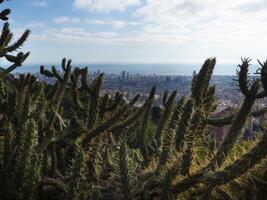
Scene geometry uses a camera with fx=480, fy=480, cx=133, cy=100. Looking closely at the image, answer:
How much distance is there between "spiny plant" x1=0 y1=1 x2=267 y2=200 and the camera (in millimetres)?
2604

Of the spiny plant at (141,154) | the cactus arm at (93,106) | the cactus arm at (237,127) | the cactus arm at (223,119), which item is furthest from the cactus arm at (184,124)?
the cactus arm at (93,106)

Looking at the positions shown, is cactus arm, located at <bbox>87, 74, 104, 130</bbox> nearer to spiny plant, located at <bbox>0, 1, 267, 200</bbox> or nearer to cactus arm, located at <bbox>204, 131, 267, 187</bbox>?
spiny plant, located at <bbox>0, 1, 267, 200</bbox>

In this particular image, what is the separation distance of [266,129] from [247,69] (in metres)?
0.41

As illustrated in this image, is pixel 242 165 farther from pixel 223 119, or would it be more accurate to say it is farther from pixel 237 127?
pixel 223 119

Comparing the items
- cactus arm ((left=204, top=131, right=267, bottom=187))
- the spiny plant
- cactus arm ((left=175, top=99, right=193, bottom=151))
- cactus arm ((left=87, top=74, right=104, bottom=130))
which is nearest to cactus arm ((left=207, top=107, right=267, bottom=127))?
the spiny plant

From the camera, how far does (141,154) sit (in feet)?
17.4

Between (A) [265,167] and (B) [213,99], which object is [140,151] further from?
(A) [265,167]

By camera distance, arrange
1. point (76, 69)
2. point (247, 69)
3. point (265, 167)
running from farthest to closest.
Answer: point (76, 69), point (247, 69), point (265, 167)

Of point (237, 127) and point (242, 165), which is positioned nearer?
point (242, 165)

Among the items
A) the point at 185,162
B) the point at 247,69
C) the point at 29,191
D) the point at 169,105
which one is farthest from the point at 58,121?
the point at 247,69

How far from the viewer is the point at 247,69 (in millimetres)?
2703

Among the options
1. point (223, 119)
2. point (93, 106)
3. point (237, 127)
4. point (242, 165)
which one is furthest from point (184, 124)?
Result: point (93, 106)

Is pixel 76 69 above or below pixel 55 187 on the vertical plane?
above

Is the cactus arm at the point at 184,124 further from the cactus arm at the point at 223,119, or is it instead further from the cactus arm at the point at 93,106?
the cactus arm at the point at 93,106
